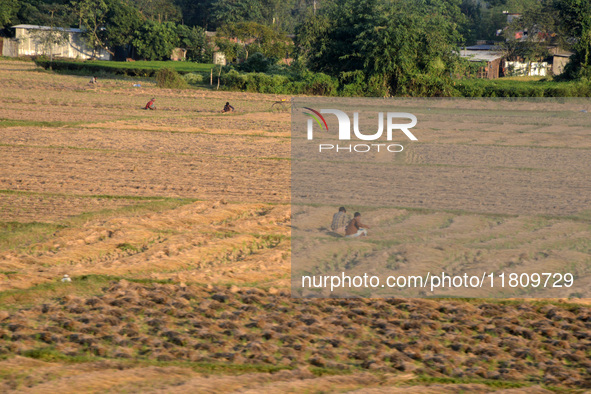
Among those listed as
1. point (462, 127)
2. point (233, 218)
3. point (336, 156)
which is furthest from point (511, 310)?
point (462, 127)

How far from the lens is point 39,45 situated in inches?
2783

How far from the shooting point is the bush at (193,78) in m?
49.0

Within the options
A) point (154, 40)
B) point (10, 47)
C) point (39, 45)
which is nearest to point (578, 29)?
point (154, 40)

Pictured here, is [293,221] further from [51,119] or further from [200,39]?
[200,39]

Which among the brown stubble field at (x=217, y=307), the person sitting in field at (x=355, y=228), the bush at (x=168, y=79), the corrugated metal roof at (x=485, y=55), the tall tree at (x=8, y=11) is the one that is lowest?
the brown stubble field at (x=217, y=307)

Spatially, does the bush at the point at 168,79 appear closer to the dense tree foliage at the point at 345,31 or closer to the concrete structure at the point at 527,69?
the dense tree foliage at the point at 345,31

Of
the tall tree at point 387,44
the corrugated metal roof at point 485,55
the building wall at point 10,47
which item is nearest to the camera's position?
A: the tall tree at point 387,44

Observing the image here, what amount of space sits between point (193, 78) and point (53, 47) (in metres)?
28.1

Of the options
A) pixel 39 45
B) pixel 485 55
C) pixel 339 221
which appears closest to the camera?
pixel 339 221

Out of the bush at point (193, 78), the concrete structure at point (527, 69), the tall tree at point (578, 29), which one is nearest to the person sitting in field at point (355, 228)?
the tall tree at point (578, 29)

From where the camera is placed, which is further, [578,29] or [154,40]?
[154,40]

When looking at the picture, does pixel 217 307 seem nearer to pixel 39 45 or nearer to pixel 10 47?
pixel 39 45

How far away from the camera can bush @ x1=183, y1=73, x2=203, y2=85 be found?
49.0m

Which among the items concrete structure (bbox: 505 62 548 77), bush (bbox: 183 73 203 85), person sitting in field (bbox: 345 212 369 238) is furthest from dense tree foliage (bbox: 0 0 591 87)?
person sitting in field (bbox: 345 212 369 238)
